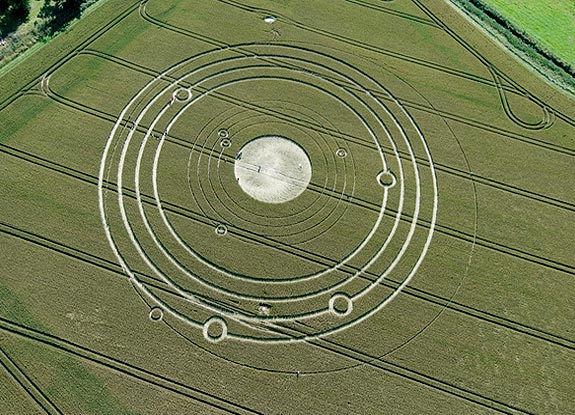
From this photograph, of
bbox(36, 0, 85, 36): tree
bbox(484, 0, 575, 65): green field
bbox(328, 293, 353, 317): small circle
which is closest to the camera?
bbox(328, 293, 353, 317): small circle

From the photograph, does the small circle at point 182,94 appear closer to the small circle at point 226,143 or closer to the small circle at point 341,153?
the small circle at point 226,143

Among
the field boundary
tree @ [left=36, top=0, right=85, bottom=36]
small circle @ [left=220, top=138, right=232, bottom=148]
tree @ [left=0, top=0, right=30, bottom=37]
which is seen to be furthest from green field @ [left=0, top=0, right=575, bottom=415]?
tree @ [left=0, top=0, right=30, bottom=37]

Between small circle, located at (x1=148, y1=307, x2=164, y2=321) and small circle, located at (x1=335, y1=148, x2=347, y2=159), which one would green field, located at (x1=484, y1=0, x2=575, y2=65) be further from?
small circle, located at (x1=148, y1=307, x2=164, y2=321)

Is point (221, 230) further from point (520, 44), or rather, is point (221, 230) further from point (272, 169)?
point (520, 44)

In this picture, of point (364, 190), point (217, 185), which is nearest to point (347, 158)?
point (364, 190)

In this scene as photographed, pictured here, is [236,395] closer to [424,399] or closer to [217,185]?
[424,399]

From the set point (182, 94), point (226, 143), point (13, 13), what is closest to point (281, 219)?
point (226, 143)

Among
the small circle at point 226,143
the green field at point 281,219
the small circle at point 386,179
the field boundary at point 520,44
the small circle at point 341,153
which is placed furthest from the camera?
the field boundary at point 520,44

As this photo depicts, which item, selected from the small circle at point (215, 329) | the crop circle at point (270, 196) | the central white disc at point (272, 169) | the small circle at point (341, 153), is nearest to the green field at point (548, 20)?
the crop circle at point (270, 196)
